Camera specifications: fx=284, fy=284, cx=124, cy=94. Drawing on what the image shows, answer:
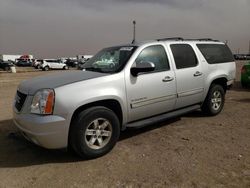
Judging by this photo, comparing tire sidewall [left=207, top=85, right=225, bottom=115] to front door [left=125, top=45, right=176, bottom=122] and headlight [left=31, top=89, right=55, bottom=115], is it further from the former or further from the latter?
headlight [left=31, top=89, right=55, bottom=115]

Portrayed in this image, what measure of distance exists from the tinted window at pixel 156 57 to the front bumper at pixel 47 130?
6.05 ft

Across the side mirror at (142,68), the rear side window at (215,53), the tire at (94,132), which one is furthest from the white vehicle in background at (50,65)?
the tire at (94,132)

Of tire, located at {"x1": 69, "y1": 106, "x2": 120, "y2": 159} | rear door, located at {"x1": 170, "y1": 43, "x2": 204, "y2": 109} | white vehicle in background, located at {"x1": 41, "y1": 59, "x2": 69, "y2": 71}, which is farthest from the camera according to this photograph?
white vehicle in background, located at {"x1": 41, "y1": 59, "x2": 69, "y2": 71}

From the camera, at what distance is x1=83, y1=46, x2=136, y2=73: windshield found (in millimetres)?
4805

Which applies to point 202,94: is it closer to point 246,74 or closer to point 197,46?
point 197,46

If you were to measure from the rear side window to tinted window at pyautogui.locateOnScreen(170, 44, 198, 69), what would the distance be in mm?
406

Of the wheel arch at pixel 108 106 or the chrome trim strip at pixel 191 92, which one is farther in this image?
the chrome trim strip at pixel 191 92

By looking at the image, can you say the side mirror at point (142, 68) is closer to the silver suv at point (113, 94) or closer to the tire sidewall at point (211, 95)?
the silver suv at point (113, 94)

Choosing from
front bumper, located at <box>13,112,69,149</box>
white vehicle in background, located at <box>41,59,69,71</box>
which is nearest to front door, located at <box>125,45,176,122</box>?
front bumper, located at <box>13,112,69,149</box>

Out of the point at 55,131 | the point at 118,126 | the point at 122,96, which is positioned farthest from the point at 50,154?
the point at 122,96

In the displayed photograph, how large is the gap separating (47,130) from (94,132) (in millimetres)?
728

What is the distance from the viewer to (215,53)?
6.71m

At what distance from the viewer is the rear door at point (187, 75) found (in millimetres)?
5520

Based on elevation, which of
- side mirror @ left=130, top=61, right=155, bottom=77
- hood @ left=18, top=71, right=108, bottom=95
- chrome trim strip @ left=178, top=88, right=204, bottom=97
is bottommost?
chrome trim strip @ left=178, top=88, right=204, bottom=97
